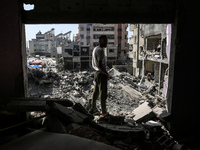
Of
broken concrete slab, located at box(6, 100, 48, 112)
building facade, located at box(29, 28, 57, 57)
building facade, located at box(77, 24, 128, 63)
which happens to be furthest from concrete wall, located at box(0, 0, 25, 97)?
building facade, located at box(29, 28, 57, 57)

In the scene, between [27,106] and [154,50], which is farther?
[154,50]

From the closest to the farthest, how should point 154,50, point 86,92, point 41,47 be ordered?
1. point 86,92
2. point 154,50
3. point 41,47

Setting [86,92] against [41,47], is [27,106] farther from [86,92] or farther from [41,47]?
[41,47]

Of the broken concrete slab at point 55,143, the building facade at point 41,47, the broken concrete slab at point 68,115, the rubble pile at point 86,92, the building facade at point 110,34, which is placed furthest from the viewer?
the building facade at point 41,47

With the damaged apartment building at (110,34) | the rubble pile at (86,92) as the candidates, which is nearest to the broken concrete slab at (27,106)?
the rubble pile at (86,92)

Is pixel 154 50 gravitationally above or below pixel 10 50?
above

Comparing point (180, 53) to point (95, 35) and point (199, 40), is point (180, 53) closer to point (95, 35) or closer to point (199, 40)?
point (199, 40)

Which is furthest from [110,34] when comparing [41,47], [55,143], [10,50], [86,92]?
[55,143]

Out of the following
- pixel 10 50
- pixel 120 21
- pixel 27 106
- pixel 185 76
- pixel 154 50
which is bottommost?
pixel 27 106

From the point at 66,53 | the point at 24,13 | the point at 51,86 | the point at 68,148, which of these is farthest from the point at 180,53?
the point at 66,53

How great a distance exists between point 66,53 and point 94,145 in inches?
1305

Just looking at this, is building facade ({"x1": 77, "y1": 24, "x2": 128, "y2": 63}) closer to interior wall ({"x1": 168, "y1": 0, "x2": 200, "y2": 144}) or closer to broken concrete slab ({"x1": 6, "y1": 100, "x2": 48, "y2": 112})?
interior wall ({"x1": 168, "y1": 0, "x2": 200, "y2": 144})

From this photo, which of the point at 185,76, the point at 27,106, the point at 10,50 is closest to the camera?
the point at 27,106

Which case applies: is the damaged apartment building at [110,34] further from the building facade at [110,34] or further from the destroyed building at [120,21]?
the destroyed building at [120,21]
